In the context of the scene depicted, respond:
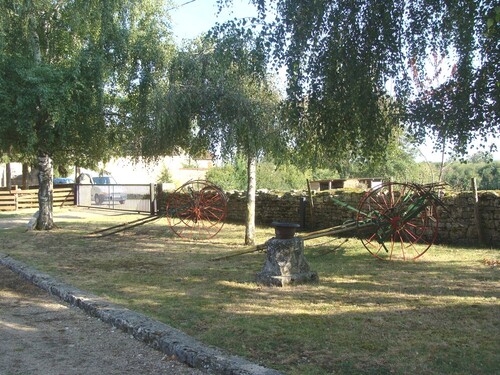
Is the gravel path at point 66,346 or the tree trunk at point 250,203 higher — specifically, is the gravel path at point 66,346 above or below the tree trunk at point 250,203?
below

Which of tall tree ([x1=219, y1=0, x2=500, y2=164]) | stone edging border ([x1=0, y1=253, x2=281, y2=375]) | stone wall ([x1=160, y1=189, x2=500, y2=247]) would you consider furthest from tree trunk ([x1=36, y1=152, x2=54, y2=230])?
tall tree ([x1=219, y1=0, x2=500, y2=164])

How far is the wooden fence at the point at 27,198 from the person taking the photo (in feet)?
84.5

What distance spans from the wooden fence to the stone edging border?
20853mm

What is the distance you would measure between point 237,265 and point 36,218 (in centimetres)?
972

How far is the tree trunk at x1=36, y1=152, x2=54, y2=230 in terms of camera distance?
1490 cm

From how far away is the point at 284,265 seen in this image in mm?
7238

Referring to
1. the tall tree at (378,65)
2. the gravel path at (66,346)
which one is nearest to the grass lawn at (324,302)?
the gravel path at (66,346)

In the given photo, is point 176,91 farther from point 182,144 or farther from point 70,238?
point 70,238

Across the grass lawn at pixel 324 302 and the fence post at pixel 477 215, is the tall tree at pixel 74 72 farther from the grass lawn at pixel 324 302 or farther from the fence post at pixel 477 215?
the fence post at pixel 477 215

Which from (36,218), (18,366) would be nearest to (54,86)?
(36,218)

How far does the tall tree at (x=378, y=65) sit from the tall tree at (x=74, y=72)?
24.4ft

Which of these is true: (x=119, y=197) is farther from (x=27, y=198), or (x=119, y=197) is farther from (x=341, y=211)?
(x=341, y=211)

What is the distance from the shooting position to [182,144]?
39.1 feet

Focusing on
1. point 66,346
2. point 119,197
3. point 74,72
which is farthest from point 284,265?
point 119,197
